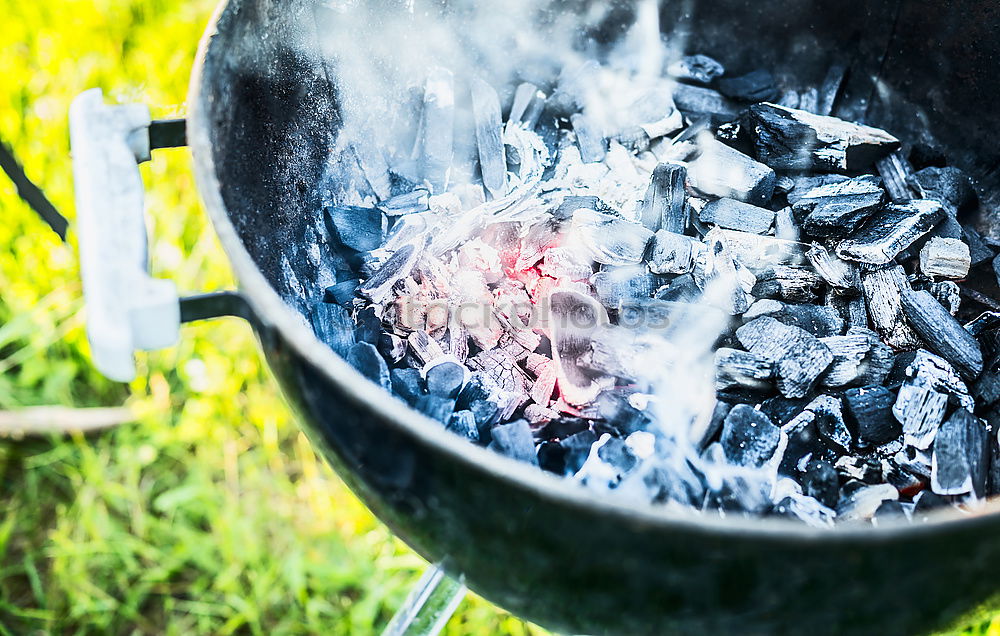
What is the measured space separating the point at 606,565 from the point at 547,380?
0.55 metres

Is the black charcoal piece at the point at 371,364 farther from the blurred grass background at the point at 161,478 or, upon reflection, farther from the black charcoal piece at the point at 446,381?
the blurred grass background at the point at 161,478

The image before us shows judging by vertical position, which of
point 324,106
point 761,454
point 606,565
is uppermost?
point 324,106

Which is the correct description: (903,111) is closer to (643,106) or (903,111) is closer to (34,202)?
(643,106)

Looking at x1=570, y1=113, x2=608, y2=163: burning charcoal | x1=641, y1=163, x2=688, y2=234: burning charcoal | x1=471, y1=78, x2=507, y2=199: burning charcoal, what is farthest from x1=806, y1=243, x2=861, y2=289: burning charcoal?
x1=471, y1=78, x2=507, y2=199: burning charcoal

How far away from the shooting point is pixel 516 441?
1206 millimetres

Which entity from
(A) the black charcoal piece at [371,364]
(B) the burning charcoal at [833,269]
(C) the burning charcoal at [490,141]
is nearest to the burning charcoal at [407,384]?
(A) the black charcoal piece at [371,364]


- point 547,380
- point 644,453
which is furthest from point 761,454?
point 547,380

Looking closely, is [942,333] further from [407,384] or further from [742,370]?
[407,384]

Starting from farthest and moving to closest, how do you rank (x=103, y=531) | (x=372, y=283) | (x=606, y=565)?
(x=103, y=531), (x=372, y=283), (x=606, y=565)

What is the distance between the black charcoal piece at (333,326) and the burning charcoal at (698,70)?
1.06 m

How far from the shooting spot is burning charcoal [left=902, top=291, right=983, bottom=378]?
140 centimetres

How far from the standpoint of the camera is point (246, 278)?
0.88 m

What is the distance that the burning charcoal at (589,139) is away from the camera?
1.76 meters

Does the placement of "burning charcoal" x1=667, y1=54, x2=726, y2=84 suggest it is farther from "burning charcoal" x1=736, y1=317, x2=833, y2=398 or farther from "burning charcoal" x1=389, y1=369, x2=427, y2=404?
"burning charcoal" x1=389, y1=369, x2=427, y2=404
